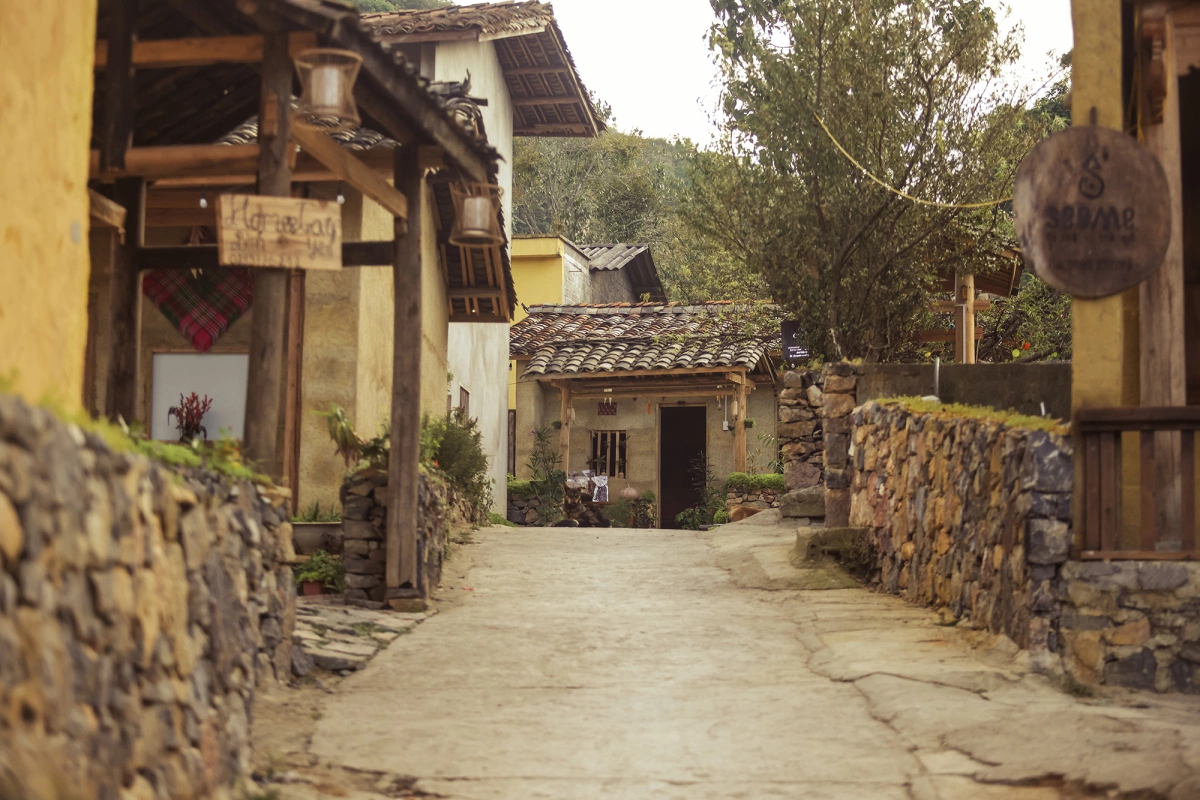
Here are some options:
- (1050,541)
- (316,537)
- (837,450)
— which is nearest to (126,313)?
(316,537)

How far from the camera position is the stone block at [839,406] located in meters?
14.3

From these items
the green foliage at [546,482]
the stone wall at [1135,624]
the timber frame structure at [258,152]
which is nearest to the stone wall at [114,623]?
the timber frame structure at [258,152]

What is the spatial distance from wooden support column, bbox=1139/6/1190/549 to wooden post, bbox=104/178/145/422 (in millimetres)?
6645

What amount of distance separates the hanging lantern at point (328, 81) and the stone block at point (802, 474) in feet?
32.6

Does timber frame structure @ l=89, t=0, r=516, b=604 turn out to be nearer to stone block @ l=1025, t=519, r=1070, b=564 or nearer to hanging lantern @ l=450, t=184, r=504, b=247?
hanging lantern @ l=450, t=184, r=504, b=247

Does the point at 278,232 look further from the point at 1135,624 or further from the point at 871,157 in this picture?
the point at 871,157

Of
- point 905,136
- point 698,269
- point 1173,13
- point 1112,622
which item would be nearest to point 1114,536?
point 1112,622

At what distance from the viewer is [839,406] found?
14367 mm

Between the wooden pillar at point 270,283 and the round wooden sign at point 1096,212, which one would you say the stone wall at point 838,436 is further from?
the wooden pillar at point 270,283

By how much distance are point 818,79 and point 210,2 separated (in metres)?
9.61

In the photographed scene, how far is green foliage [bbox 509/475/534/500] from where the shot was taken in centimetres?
2186

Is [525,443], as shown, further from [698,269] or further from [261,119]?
[261,119]

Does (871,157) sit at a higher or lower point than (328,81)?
higher

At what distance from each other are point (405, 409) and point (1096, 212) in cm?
504
